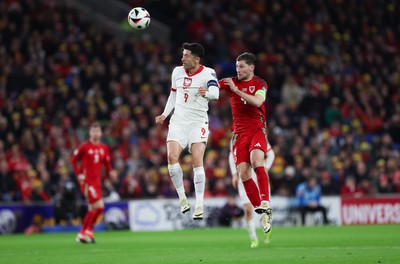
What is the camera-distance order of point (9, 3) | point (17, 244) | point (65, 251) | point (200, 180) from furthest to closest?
point (9, 3), point (17, 244), point (65, 251), point (200, 180)

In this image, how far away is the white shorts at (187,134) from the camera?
1512 cm

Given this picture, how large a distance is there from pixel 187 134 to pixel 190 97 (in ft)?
2.04

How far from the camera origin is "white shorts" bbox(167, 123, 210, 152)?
1512cm

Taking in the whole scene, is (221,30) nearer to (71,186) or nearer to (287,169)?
(287,169)

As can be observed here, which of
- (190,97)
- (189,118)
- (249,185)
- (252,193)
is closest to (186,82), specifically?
(190,97)

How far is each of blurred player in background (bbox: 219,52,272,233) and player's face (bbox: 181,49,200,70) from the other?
0.57m

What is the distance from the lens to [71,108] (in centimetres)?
2905

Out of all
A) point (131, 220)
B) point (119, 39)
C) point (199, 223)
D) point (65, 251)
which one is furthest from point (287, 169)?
point (65, 251)

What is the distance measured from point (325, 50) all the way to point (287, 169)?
28.9 feet

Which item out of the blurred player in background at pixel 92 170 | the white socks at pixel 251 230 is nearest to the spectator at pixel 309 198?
the blurred player in background at pixel 92 170

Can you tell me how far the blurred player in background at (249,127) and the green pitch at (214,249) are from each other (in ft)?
3.92

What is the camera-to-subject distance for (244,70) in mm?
15609

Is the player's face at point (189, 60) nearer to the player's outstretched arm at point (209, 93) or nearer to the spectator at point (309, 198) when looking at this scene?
the player's outstretched arm at point (209, 93)

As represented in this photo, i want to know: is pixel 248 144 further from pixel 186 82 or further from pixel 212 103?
pixel 212 103
